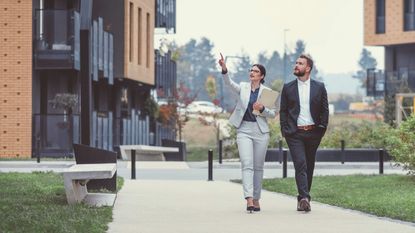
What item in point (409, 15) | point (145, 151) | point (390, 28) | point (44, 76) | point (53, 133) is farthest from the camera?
point (390, 28)

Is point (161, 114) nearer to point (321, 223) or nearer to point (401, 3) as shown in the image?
point (401, 3)

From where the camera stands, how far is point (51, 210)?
1499cm

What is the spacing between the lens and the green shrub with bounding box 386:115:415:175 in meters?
24.7

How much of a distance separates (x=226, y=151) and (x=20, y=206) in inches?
1472

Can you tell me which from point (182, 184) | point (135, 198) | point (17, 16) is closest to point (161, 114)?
point (17, 16)

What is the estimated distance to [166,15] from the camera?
62.0 m

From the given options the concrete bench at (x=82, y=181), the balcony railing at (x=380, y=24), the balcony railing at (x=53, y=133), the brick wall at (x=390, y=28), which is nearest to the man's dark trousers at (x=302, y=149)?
the concrete bench at (x=82, y=181)

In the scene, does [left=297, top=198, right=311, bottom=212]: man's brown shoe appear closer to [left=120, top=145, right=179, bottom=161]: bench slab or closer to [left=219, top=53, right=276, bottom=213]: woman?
[left=219, top=53, right=276, bottom=213]: woman

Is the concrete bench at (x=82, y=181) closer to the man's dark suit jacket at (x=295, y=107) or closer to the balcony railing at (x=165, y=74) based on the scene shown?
the man's dark suit jacket at (x=295, y=107)

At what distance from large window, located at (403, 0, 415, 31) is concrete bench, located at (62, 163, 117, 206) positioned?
48.4m

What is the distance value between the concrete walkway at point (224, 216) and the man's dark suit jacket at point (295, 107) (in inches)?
45.1

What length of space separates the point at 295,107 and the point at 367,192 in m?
5.19

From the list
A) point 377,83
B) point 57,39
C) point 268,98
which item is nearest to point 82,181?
point 268,98

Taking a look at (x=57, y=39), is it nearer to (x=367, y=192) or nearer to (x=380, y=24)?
(x=367, y=192)
